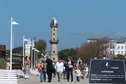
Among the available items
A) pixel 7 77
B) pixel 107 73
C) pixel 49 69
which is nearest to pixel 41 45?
pixel 49 69

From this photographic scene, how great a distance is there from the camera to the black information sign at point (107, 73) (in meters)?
14.7

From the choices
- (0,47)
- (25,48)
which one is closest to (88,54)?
(25,48)

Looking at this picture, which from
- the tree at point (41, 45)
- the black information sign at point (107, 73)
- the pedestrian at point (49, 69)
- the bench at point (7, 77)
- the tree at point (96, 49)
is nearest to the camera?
the black information sign at point (107, 73)

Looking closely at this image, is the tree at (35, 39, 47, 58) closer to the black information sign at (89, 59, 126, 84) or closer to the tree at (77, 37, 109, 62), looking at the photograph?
the tree at (77, 37, 109, 62)

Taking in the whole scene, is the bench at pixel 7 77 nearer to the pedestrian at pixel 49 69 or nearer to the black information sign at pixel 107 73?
the black information sign at pixel 107 73

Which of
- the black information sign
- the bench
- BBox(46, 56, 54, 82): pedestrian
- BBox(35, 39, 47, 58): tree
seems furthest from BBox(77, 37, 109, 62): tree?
the black information sign

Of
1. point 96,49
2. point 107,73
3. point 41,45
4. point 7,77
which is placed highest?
point 41,45

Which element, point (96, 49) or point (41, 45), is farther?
point (96, 49)

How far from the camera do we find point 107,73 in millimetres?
14773

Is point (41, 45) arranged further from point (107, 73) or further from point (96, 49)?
point (107, 73)

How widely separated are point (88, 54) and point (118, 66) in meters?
106

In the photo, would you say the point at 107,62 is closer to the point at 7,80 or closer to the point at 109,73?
the point at 109,73

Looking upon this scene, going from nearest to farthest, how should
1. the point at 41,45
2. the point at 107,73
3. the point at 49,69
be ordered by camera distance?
the point at 107,73 < the point at 49,69 < the point at 41,45

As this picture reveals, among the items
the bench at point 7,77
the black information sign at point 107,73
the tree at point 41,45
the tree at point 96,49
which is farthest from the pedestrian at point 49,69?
the tree at point 96,49
